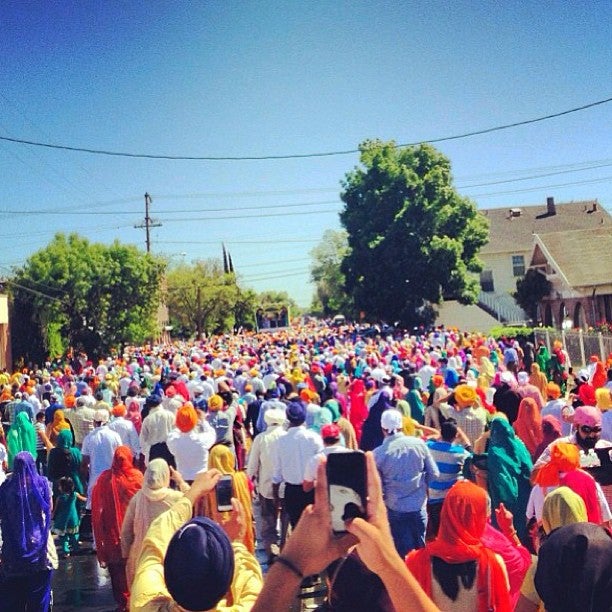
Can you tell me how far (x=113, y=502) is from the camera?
6961 mm

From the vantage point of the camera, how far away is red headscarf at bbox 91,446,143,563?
688 cm

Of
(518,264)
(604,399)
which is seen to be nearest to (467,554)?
(604,399)

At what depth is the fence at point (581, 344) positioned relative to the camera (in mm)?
21984

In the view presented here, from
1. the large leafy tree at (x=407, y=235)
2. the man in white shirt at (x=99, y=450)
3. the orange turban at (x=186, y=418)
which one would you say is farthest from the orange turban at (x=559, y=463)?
the large leafy tree at (x=407, y=235)

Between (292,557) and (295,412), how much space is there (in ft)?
17.9

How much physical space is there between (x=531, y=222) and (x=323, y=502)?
2454 inches

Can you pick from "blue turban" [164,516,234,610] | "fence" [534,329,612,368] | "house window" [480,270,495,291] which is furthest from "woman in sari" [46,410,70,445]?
"house window" [480,270,495,291]

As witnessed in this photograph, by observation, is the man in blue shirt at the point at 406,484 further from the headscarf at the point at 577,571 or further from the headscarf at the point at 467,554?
the headscarf at the point at 577,571

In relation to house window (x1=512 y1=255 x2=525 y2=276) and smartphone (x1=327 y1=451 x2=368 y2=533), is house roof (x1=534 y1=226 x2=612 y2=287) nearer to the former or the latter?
house window (x1=512 y1=255 x2=525 y2=276)

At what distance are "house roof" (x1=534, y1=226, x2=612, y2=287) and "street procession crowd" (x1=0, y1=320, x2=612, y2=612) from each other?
2083 centimetres

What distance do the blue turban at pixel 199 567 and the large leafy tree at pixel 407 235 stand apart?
42.3m

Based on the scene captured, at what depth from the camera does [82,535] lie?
10758 mm

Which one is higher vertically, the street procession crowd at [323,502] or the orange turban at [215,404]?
the orange turban at [215,404]

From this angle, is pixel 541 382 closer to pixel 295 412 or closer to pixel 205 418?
pixel 205 418
